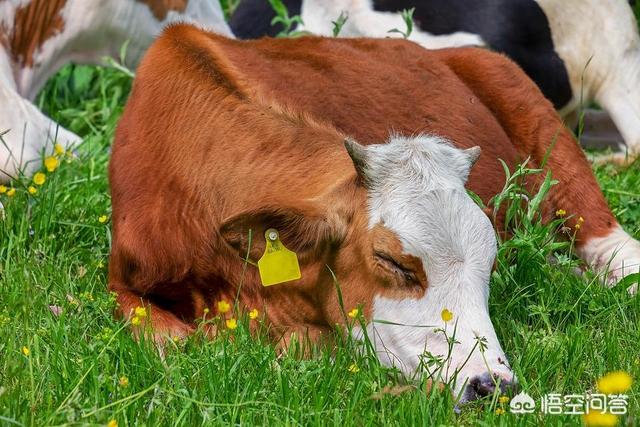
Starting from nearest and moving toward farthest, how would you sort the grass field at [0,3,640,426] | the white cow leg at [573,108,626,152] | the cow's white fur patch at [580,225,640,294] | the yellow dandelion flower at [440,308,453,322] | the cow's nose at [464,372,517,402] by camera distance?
1. the grass field at [0,3,640,426]
2. the cow's nose at [464,372,517,402]
3. the yellow dandelion flower at [440,308,453,322]
4. the cow's white fur patch at [580,225,640,294]
5. the white cow leg at [573,108,626,152]

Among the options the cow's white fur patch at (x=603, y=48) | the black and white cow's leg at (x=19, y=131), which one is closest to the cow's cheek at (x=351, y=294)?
the black and white cow's leg at (x=19, y=131)

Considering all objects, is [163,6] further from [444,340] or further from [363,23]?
[444,340]

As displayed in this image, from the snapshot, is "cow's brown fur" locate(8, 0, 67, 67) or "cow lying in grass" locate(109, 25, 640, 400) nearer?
"cow lying in grass" locate(109, 25, 640, 400)

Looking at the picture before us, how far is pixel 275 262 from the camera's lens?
4.09m

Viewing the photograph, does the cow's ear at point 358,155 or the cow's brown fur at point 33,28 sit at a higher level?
the cow's ear at point 358,155

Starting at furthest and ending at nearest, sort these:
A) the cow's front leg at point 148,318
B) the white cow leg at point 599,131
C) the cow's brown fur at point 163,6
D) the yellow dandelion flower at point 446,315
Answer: the white cow leg at point 599,131
the cow's brown fur at point 163,6
the cow's front leg at point 148,318
the yellow dandelion flower at point 446,315

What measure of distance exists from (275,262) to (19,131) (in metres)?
2.45

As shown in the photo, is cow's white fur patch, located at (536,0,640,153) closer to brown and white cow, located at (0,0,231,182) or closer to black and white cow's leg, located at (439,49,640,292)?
black and white cow's leg, located at (439,49,640,292)

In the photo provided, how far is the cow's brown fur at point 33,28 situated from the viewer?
6398mm

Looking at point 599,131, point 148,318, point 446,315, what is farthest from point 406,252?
point 599,131

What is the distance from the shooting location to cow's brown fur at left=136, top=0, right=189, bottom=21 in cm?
680

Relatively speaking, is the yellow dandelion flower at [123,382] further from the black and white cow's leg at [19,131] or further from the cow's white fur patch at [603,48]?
the cow's white fur patch at [603,48]

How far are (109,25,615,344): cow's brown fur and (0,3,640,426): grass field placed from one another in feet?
0.73

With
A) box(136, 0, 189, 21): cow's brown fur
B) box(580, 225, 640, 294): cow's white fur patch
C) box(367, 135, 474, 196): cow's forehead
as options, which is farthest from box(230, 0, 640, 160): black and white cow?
box(367, 135, 474, 196): cow's forehead
